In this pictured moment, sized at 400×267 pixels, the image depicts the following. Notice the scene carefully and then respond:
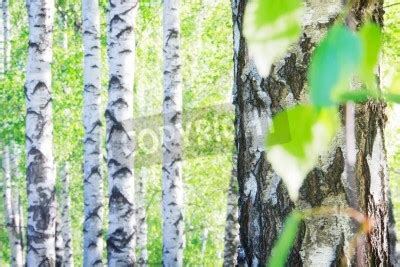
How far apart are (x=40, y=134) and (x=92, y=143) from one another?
7.83ft

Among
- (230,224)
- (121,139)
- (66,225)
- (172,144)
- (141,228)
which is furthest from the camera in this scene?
(66,225)

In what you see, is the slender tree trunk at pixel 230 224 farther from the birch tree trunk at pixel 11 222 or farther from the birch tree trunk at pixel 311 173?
the birch tree trunk at pixel 311 173

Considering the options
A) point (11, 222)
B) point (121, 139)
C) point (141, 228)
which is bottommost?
point (141, 228)

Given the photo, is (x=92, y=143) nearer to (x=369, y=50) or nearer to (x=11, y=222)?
(x=11, y=222)

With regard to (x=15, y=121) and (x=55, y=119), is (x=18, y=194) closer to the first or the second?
(x=55, y=119)

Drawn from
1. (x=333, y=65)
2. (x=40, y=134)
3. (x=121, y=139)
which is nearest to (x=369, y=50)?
(x=333, y=65)

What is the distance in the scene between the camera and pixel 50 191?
7223 mm

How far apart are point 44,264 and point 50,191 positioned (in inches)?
28.5

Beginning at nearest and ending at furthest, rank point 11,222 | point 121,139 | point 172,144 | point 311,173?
point 311,173
point 121,139
point 172,144
point 11,222

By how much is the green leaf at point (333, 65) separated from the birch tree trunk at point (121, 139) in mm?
6530

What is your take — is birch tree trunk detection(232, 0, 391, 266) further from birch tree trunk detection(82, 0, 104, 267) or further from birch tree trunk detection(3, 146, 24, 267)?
birch tree trunk detection(3, 146, 24, 267)

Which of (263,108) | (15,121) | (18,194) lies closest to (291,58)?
(263,108)

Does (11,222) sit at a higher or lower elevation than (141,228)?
higher

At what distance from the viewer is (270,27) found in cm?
30
